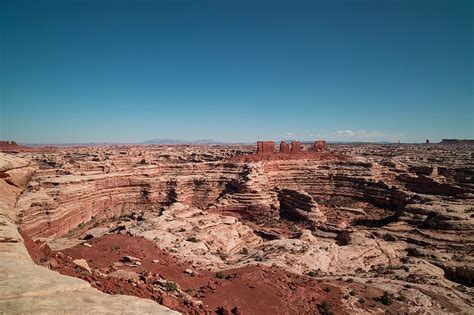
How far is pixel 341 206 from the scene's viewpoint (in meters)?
49.8

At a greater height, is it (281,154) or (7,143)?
(281,154)

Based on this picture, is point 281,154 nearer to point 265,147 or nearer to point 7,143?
point 265,147

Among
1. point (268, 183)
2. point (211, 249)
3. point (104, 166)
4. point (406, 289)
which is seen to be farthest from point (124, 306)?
point (104, 166)

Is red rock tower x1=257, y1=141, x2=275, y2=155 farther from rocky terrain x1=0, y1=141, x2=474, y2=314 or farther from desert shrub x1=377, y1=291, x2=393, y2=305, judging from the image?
desert shrub x1=377, y1=291, x2=393, y2=305

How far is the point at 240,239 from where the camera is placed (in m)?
31.0

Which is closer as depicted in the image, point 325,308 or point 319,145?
point 325,308

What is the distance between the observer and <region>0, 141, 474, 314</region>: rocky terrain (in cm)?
1015

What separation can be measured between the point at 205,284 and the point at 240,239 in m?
16.6

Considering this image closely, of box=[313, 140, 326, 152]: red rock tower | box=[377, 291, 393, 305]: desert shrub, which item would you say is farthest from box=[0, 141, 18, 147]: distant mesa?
box=[377, 291, 393, 305]: desert shrub

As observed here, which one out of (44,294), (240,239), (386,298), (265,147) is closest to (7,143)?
(265,147)

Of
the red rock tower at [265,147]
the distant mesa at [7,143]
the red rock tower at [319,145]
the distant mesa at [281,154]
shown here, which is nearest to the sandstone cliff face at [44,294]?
the distant mesa at [281,154]

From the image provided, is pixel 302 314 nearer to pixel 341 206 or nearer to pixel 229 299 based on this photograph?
pixel 229 299

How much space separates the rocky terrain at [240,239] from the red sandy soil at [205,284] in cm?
7

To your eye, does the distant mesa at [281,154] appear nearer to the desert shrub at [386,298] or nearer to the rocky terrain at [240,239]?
the rocky terrain at [240,239]
